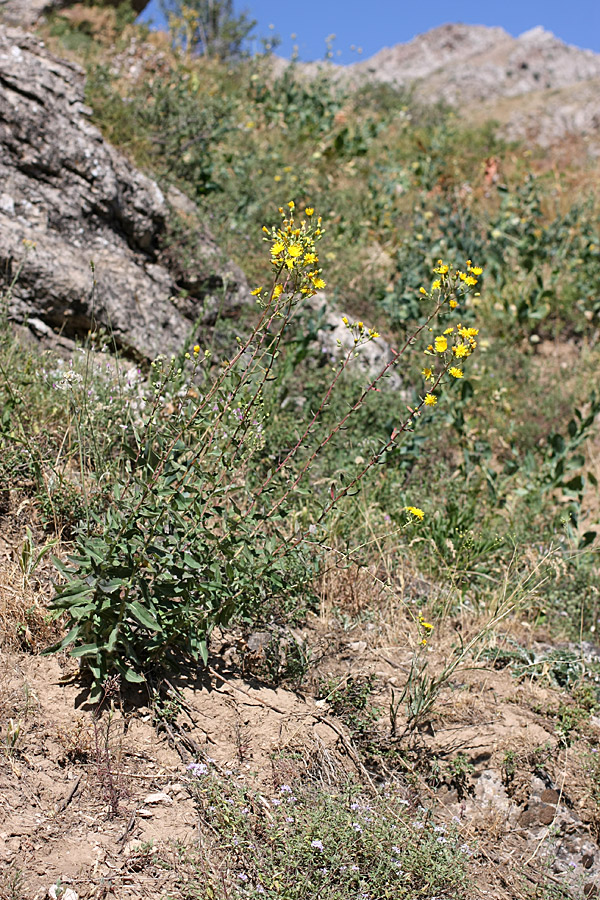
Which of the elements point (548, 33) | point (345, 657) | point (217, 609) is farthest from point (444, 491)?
point (548, 33)

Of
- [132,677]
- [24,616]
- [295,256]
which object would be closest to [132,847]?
[132,677]

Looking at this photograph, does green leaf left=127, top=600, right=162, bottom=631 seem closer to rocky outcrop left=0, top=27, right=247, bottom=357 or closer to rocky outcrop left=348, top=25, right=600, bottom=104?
rocky outcrop left=0, top=27, right=247, bottom=357

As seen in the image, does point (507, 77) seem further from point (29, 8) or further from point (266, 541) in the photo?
point (266, 541)

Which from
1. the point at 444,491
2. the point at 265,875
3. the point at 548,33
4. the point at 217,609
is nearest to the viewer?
the point at 265,875

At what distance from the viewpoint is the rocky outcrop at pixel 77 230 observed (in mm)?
4445

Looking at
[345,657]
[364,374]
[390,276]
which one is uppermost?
[390,276]

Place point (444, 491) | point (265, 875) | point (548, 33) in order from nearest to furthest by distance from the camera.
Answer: point (265, 875) < point (444, 491) < point (548, 33)

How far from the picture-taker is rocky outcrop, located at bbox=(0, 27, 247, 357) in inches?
175

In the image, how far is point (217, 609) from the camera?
9.02 ft

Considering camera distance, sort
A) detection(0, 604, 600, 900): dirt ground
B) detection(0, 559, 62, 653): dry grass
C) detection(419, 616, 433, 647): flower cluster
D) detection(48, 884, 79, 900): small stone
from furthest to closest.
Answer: detection(419, 616, 433, 647): flower cluster
detection(0, 559, 62, 653): dry grass
detection(0, 604, 600, 900): dirt ground
detection(48, 884, 79, 900): small stone

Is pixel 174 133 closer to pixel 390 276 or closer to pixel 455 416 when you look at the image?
pixel 390 276

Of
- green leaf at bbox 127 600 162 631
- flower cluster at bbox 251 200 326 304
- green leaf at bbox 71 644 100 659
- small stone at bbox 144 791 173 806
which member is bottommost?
small stone at bbox 144 791 173 806

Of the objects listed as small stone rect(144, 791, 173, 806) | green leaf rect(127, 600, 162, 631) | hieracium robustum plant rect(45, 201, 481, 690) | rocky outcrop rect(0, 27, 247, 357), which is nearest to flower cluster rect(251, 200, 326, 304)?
hieracium robustum plant rect(45, 201, 481, 690)

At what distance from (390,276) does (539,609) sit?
3.60 m
